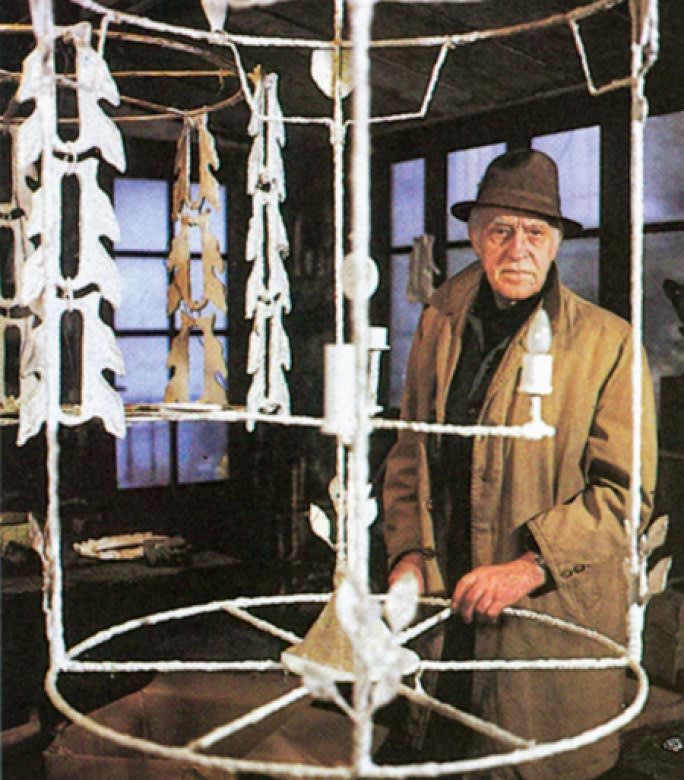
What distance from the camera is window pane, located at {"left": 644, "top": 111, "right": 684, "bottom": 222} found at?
312 cm

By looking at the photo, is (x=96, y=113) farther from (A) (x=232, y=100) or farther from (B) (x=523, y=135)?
(B) (x=523, y=135)

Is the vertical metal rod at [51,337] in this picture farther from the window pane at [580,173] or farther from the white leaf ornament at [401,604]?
the window pane at [580,173]

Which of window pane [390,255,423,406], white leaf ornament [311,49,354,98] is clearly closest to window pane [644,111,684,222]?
window pane [390,255,423,406]

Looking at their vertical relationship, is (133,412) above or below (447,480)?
above

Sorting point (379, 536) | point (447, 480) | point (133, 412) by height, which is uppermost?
point (133, 412)

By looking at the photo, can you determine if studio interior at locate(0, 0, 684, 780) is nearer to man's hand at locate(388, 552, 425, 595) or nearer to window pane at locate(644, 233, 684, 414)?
window pane at locate(644, 233, 684, 414)

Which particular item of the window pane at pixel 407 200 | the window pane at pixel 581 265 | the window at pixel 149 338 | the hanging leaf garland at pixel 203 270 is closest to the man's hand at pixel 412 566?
the hanging leaf garland at pixel 203 270

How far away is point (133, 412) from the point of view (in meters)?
1.85

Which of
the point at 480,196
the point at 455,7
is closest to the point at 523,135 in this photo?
the point at 455,7

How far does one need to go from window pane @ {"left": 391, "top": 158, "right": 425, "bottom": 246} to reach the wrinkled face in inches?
52.0

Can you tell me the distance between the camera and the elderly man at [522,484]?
2.56 m

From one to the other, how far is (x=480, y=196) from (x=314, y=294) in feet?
6.04

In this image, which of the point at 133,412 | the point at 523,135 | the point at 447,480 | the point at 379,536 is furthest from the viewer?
the point at 379,536

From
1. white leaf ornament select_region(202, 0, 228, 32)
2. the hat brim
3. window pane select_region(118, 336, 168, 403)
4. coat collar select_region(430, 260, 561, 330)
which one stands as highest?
white leaf ornament select_region(202, 0, 228, 32)
